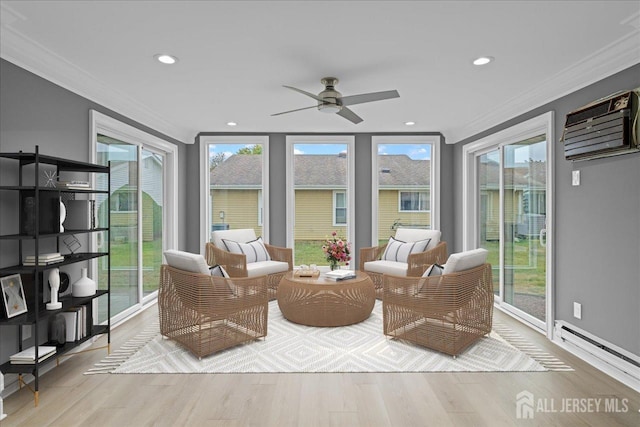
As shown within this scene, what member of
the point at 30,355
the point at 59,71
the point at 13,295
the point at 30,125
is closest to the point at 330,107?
the point at 59,71

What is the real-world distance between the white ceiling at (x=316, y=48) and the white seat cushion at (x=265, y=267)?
211 centimetres

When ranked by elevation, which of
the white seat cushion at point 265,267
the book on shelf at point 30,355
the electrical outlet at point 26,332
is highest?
the white seat cushion at point 265,267

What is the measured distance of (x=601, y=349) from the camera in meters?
2.98

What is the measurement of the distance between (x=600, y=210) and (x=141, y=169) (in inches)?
193

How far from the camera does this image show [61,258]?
292 cm

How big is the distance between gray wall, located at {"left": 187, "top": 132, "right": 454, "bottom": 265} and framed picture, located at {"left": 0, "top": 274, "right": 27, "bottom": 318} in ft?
11.7

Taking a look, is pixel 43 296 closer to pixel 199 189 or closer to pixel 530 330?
pixel 199 189

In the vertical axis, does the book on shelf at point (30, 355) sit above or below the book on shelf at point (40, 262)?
below

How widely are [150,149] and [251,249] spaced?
6.41ft

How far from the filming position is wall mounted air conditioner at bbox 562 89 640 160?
2.64 meters

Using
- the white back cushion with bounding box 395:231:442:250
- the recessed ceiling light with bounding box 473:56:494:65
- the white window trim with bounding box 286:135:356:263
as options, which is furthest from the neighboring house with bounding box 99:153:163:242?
the recessed ceiling light with bounding box 473:56:494:65

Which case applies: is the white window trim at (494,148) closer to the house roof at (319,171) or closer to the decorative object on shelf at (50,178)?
the house roof at (319,171)

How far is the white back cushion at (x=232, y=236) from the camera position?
5277 millimetres

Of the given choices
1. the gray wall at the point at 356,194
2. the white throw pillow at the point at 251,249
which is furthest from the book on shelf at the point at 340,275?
the gray wall at the point at 356,194
